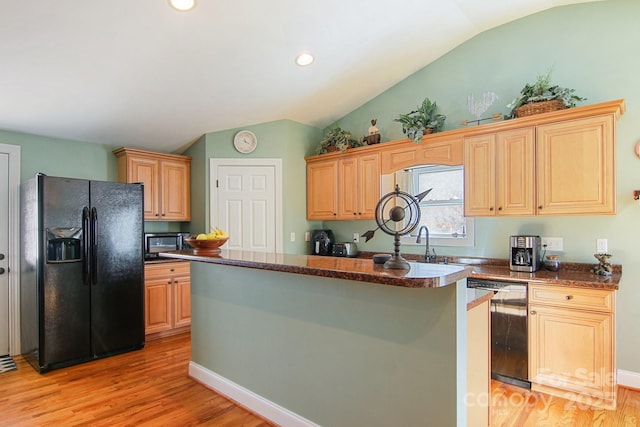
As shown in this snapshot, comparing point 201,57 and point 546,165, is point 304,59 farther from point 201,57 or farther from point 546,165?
point 546,165

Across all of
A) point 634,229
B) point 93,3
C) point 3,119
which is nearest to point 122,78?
point 93,3

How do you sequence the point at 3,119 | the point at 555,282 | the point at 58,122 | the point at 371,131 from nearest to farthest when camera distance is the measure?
the point at 555,282
the point at 3,119
the point at 58,122
the point at 371,131

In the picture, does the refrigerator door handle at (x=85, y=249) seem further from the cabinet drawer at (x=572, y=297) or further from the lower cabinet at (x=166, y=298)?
the cabinet drawer at (x=572, y=297)

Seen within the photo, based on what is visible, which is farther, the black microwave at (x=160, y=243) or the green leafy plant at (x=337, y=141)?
the green leafy plant at (x=337, y=141)

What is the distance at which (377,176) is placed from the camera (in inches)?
157

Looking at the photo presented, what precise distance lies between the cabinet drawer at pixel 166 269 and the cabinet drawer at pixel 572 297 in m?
3.57

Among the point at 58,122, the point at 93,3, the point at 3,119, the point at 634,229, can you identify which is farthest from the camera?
the point at 58,122

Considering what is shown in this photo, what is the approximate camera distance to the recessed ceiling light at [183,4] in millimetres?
2307

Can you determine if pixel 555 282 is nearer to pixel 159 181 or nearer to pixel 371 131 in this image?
pixel 371 131

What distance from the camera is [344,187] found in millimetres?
4273

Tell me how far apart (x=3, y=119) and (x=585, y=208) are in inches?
200

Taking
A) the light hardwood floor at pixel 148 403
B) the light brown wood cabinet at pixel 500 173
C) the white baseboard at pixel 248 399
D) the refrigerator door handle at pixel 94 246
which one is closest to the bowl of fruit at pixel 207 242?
the white baseboard at pixel 248 399

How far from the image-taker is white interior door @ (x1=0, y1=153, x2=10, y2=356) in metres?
3.50

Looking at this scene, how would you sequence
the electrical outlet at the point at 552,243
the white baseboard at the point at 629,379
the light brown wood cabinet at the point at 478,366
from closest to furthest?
the light brown wood cabinet at the point at 478,366 → the white baseboard at the point at 629,379 → the electrical outlet at the point at 552,243
